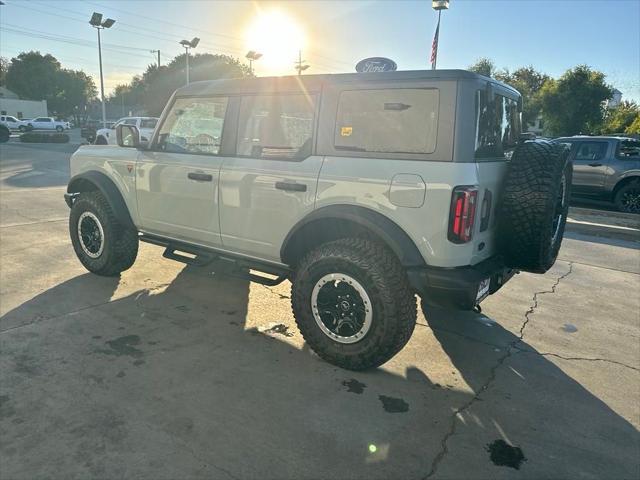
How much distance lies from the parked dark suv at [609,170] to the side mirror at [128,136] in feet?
29.1

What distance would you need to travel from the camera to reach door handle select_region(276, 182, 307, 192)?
10.8 ft

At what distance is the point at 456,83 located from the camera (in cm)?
279

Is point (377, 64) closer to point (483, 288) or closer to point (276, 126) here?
point (276, 126)

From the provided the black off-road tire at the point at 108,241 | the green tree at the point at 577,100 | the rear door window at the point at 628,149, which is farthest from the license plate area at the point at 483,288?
the green tree at the point at 577,100

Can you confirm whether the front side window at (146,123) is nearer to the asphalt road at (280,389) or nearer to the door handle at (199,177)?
the asphalt road at (280,389)

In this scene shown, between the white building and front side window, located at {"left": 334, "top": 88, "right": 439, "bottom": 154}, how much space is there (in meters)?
73.4

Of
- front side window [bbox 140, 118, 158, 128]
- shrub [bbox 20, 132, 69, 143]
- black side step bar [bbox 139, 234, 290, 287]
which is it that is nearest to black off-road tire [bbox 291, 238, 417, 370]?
black side step bar [bbox 139, 234, 290, 287]

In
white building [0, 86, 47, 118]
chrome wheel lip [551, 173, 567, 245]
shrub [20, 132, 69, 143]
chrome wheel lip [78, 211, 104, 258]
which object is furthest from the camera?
white building [0, 86, 47, 118]

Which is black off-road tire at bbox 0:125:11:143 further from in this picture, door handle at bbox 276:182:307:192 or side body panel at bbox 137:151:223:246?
door handle at bbox 276:182:307:192

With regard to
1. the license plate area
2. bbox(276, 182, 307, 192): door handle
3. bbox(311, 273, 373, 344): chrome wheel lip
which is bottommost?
bbox(311, 273, 373, 344): chrome wheel lip

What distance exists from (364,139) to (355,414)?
178 centimetres

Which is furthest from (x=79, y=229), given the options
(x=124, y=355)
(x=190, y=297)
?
(x=124, y=355)

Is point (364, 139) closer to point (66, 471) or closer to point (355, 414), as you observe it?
point (355, 414)

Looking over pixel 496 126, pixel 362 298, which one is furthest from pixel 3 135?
pixel 496 126
